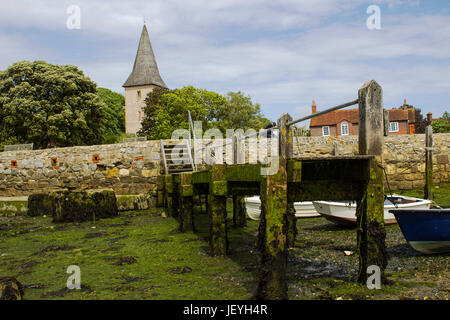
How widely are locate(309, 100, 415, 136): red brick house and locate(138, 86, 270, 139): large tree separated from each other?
325 inches

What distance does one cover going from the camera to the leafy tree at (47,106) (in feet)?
104

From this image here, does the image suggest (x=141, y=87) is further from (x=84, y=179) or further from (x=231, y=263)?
(x=231, y=263)

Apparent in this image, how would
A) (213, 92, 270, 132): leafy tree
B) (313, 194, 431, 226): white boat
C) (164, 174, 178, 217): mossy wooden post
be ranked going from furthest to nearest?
1. (213, 92, 270, 132): leafy tree
2. (164, 174, 178, 217): mossy wooden post
3. (313, 194, 431, 226): white boat

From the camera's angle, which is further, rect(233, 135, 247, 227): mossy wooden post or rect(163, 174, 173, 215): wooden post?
rect(163, 174, 173, 215): wooden post

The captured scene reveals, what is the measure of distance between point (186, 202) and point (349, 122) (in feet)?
153

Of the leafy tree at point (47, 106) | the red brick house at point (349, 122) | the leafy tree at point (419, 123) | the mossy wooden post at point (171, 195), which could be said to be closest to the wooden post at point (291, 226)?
the mossy wooden post at point (171, 195)

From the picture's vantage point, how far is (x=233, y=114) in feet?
164

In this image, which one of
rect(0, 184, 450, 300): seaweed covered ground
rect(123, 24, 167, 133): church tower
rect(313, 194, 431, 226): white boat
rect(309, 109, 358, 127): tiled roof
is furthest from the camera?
rect(123, 24, 167, 133): church tower

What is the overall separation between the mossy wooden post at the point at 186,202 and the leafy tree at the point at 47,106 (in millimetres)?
25943

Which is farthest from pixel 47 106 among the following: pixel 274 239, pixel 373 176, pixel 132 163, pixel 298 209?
pixel 373 176

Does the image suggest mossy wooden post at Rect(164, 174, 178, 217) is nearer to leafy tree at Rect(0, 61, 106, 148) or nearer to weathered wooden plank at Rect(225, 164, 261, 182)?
weathered wooden plank at Rect(225, 164, 261, 182)

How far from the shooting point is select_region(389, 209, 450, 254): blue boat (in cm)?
613

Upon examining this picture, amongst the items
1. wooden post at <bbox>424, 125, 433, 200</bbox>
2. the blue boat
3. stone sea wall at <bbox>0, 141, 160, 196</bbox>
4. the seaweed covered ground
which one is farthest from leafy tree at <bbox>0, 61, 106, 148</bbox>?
the blue boat

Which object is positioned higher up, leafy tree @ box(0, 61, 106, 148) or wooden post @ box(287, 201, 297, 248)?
leafy tree @ box(0, 61, 106, 148)
